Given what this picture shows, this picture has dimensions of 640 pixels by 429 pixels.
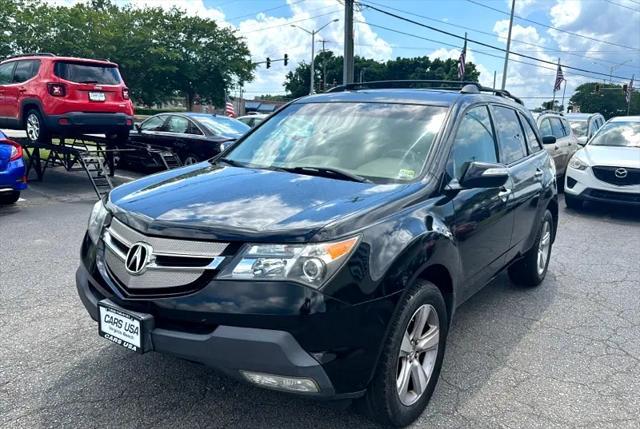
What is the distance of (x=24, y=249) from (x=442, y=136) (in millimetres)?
4857

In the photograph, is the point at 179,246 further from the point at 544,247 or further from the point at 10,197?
the point at 10,197

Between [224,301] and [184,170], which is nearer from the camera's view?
[224,301]

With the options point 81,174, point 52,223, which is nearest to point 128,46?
point 81,174

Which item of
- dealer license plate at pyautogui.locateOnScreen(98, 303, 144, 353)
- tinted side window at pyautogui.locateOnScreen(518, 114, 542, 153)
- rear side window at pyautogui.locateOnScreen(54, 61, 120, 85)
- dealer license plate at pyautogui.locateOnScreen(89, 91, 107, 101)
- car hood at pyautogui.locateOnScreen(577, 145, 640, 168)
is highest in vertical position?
rear side window at pyautogui.locateOnScreen(54, 61, 120, 85)

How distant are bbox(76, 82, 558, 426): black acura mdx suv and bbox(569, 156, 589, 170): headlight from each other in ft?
19.6

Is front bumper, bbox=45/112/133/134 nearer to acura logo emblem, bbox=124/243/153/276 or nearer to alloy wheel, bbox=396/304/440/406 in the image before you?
acura logo emblem, bbox=124/243/153/276

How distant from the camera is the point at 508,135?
13.9 ft

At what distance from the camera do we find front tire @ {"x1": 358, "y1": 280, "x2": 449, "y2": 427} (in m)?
2.37

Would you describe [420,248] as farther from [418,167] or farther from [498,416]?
[498,416]

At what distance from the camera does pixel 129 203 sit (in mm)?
2678

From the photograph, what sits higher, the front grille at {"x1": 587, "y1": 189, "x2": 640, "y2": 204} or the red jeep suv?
the red jeep suv

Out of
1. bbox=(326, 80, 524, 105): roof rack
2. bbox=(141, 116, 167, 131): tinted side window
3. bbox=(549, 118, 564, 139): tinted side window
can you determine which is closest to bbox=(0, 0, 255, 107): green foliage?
bbox=(141, 116, 167, 131): tinted side window

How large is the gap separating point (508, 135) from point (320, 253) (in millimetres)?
2687

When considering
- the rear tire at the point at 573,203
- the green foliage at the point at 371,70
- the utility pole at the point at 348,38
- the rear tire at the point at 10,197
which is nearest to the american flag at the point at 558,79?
the utility pole at the point at 348,38
